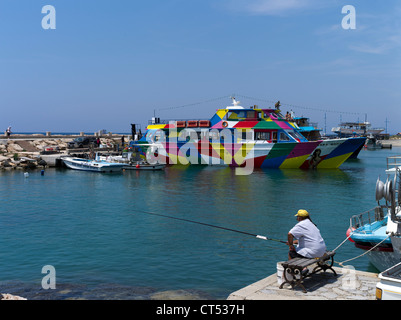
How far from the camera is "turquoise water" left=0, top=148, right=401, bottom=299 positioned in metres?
13.0

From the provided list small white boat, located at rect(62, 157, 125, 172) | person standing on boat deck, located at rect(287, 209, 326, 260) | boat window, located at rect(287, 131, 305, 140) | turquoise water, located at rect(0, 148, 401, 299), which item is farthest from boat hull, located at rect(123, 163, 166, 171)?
person standing on boat deck, located at rect(287, 209, 326, 260)

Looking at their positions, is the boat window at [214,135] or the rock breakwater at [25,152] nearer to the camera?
the boat window at [214,135]

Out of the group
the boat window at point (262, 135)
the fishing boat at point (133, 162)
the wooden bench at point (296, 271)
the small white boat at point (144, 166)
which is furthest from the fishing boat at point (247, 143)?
the wooden bench at point (296, 271)

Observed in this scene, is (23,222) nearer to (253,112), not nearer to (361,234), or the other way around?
(361,234)

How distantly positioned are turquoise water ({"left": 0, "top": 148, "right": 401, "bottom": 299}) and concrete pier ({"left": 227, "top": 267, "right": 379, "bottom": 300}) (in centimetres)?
280

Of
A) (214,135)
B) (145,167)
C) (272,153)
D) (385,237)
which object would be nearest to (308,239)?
(385,237)

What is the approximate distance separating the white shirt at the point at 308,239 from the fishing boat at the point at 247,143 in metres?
35.2

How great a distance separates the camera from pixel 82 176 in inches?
1650

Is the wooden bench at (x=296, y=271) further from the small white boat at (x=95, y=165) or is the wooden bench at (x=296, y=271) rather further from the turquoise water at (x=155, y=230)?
the small white boat at (x=95, y=165)

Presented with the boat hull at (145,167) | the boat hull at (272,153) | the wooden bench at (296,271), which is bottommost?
the wooden bench at (296,271)

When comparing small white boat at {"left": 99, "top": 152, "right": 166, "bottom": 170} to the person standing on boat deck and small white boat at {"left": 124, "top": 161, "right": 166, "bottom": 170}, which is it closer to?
small white boat at {"left": 124, "top": 161, "right": 166, "bottom": 170}

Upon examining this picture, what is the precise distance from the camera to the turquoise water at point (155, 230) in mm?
12969

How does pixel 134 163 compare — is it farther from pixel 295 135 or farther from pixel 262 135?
pixel 295 135

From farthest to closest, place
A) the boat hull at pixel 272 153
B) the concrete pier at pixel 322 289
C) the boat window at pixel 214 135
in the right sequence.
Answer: the boat window at pixel 214 135
the boat hull at pixel 272 153
the concrete pier at pixel 322 289
